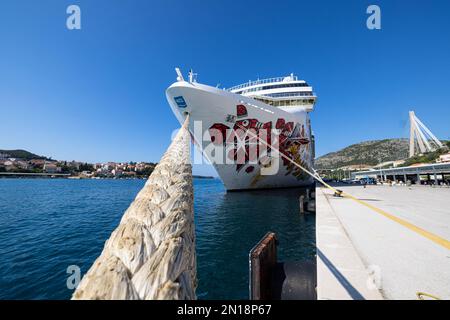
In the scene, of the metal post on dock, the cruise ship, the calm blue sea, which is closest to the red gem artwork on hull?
the cruise ship

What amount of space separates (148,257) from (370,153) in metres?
170

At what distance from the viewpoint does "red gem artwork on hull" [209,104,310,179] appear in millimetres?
15227

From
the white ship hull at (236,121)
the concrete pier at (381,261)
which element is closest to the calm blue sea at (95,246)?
the concrete pier at (381,261)

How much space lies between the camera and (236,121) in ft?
49.3

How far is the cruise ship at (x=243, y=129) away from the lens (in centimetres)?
1399

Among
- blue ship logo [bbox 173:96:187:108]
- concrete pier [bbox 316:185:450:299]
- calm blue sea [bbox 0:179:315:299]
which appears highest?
blue ship logo [bbox 173:96:187:108]

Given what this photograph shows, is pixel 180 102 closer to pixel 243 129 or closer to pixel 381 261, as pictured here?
pixel 243 129

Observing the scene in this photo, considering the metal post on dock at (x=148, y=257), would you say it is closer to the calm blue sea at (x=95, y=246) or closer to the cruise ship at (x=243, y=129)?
the calm blue sea at (x=95, y=246)

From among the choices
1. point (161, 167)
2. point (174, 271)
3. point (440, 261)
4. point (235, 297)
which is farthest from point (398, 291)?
point (235, 297)

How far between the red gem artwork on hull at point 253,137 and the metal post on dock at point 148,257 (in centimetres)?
1403

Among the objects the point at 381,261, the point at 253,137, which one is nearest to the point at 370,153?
the point at 253,137

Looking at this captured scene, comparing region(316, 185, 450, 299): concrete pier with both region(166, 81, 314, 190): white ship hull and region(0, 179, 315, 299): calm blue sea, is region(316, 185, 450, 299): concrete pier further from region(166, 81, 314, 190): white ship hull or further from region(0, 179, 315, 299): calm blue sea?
region(166, 81, 314, 190): white ship hull

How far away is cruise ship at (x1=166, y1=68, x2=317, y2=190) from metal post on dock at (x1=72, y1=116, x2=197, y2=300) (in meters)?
13.0
